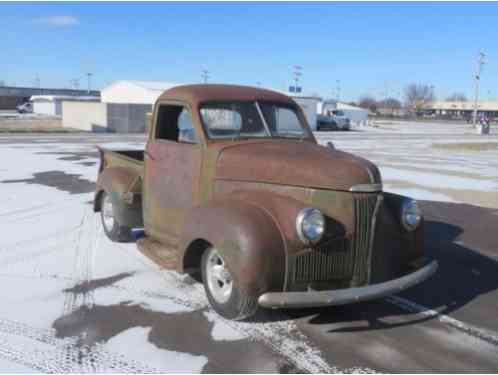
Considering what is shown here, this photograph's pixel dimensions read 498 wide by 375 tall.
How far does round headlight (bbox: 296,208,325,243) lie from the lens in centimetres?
371

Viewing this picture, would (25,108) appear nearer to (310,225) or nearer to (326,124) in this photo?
(326,124)

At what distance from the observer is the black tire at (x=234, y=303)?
3812 millimetres

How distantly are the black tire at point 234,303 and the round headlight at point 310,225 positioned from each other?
594 mm

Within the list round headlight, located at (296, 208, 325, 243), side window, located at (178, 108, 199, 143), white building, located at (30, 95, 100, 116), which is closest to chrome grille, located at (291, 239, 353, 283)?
round headlight, located at (296, 208, 325, 243)

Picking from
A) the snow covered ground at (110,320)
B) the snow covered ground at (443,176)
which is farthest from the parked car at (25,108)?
the snow covered ground at (110,320)

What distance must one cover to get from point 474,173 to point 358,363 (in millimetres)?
12758

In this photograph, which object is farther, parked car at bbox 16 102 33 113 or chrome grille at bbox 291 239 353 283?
parked car at bbox 16 102 33 113

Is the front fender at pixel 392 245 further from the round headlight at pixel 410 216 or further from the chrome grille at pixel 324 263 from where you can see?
the chrome grille at pixel 324 263

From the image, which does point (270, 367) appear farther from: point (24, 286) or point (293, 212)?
point (24, 286)

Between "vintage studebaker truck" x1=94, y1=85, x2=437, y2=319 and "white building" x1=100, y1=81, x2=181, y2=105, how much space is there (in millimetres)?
36461

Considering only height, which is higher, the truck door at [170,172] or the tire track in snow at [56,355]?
the truck door at [170,172]

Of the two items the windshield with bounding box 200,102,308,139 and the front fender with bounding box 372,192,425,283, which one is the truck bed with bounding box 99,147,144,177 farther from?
the front fender with bounding box 372,192,425,283

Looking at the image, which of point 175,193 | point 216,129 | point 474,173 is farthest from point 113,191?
point 474,173

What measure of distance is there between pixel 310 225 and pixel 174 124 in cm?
225
